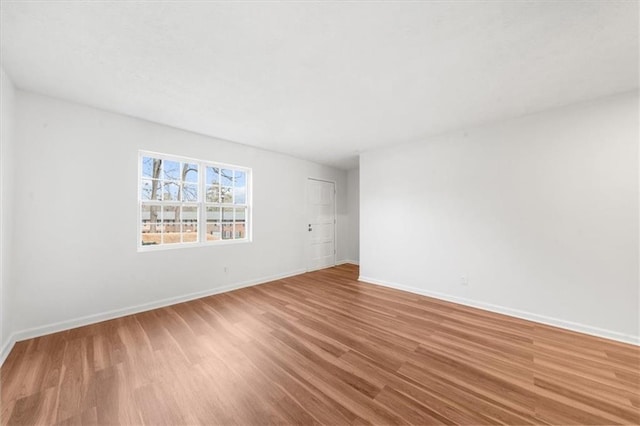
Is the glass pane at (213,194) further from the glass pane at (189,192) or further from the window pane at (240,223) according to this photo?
the window pane at (240,223)

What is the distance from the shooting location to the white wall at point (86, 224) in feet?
8.32

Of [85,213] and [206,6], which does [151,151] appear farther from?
[206,6]

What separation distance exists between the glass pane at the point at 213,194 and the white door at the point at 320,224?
215 cm

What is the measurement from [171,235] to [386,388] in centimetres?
351

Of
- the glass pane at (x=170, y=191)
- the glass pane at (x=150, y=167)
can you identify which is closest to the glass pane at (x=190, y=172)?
the glass pane at (x=170, y=191)

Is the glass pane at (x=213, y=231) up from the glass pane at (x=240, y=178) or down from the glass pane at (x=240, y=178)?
down

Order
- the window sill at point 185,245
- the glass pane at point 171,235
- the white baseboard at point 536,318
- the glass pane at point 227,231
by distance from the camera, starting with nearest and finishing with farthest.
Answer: the white baseboard at point 536,318
the window sill at point 185,245
the glass pane at point 171,235
the glass pane at point 227,231

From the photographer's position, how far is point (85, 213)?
2.83 m

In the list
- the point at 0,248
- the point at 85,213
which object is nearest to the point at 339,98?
the point at 85,213

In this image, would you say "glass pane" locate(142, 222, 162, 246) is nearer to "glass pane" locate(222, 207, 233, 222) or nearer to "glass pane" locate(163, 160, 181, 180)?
"glass pane" locate(163, 160, 181, 180)

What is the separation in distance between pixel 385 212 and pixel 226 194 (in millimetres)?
3028

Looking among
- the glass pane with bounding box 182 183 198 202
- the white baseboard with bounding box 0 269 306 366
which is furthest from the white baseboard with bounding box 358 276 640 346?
the glass pane with bounding box 182 183 198 202

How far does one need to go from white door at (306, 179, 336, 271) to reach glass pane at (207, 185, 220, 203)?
7.07 ft

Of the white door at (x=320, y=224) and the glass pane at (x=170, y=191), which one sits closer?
the glass pane at (x=170, y=191)
